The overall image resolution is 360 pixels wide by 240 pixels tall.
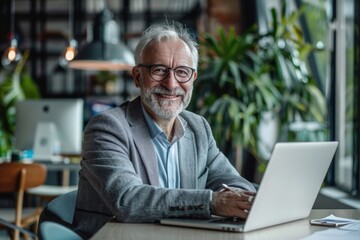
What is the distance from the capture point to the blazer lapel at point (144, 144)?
235cm

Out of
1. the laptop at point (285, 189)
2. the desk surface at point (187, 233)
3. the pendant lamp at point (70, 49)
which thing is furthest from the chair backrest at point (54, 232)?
the pendant lamp at point (70, 49)

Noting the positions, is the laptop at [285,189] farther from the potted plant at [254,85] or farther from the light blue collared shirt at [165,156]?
the potted plant at [254,85]

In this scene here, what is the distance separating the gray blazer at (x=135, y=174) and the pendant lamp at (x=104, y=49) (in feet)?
13.5

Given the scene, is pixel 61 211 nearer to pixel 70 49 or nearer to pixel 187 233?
pixel 187 233

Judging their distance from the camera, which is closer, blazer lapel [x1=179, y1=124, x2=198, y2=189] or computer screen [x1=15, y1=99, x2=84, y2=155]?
blazer lapel [x1=179, y1=124, x2=198, y2=189]

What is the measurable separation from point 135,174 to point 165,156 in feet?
1.15

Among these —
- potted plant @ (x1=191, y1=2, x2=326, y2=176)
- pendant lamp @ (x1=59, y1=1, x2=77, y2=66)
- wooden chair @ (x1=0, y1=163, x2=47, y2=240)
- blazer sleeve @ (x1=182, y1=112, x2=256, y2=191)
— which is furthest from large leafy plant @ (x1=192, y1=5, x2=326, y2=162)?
blazer sleeve @ (x1=182, y1=112, x2=256, y2=191)

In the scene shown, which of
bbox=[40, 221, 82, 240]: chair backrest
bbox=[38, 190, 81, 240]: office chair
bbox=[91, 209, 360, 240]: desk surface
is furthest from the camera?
bbox=[38, 190, 81, 240]: office chair

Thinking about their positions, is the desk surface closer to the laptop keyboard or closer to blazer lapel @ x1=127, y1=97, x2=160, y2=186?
the laptop keyboard

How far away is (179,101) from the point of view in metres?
2.50

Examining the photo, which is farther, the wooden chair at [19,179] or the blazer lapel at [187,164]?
the wooden chair at [19,179]

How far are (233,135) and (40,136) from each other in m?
1.55

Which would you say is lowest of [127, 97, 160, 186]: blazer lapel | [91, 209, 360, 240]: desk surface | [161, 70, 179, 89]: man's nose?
[91, 209, 360, 240]: desk surface

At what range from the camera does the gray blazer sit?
204 centimetres
